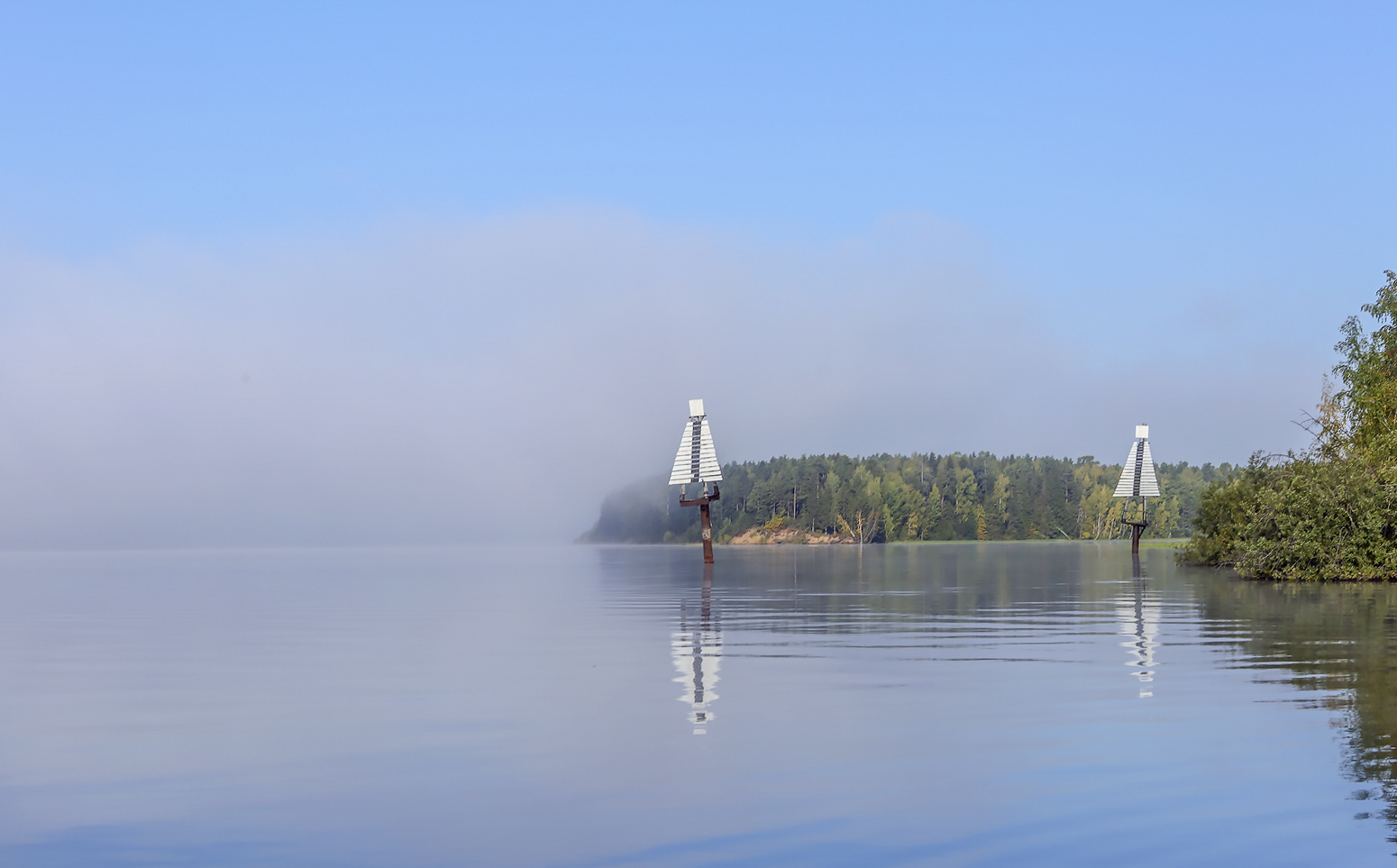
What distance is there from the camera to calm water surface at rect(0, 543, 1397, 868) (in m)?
10.7

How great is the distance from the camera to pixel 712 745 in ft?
49.6

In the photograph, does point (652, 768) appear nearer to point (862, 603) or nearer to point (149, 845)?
point (149, 845)

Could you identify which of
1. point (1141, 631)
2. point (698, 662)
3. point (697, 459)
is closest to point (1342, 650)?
point (1141, 631)

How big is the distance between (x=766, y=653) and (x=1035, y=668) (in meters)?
5.80

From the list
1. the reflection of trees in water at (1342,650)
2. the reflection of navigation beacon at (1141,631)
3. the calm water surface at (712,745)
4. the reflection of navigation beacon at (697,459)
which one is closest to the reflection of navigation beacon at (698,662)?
the calm water surface at (712,745)

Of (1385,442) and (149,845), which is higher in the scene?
(1385,442)

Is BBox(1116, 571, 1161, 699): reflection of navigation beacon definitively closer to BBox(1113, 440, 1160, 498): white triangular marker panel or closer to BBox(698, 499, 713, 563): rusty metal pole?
BBox(698, 499, 713, 563): rusty metal pole

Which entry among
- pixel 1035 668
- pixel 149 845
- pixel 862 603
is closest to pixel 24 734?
pixel 149 845

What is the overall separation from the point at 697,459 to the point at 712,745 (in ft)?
256

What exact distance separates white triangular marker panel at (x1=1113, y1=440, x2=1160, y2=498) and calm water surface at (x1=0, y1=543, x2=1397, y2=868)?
263 feet

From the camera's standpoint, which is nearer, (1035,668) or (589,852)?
(589,852)

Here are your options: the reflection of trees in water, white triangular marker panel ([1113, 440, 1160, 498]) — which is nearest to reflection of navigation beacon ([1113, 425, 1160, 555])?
white triangular marker panel ([1113, 440, 1160, 498])

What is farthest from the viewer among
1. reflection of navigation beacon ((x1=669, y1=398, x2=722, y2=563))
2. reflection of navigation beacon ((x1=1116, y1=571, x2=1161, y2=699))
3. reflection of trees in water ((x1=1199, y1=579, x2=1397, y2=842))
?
reflection of navigation beacon ((x1=669, y1=398, x2=722, y2=563))

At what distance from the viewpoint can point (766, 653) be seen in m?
26.3
